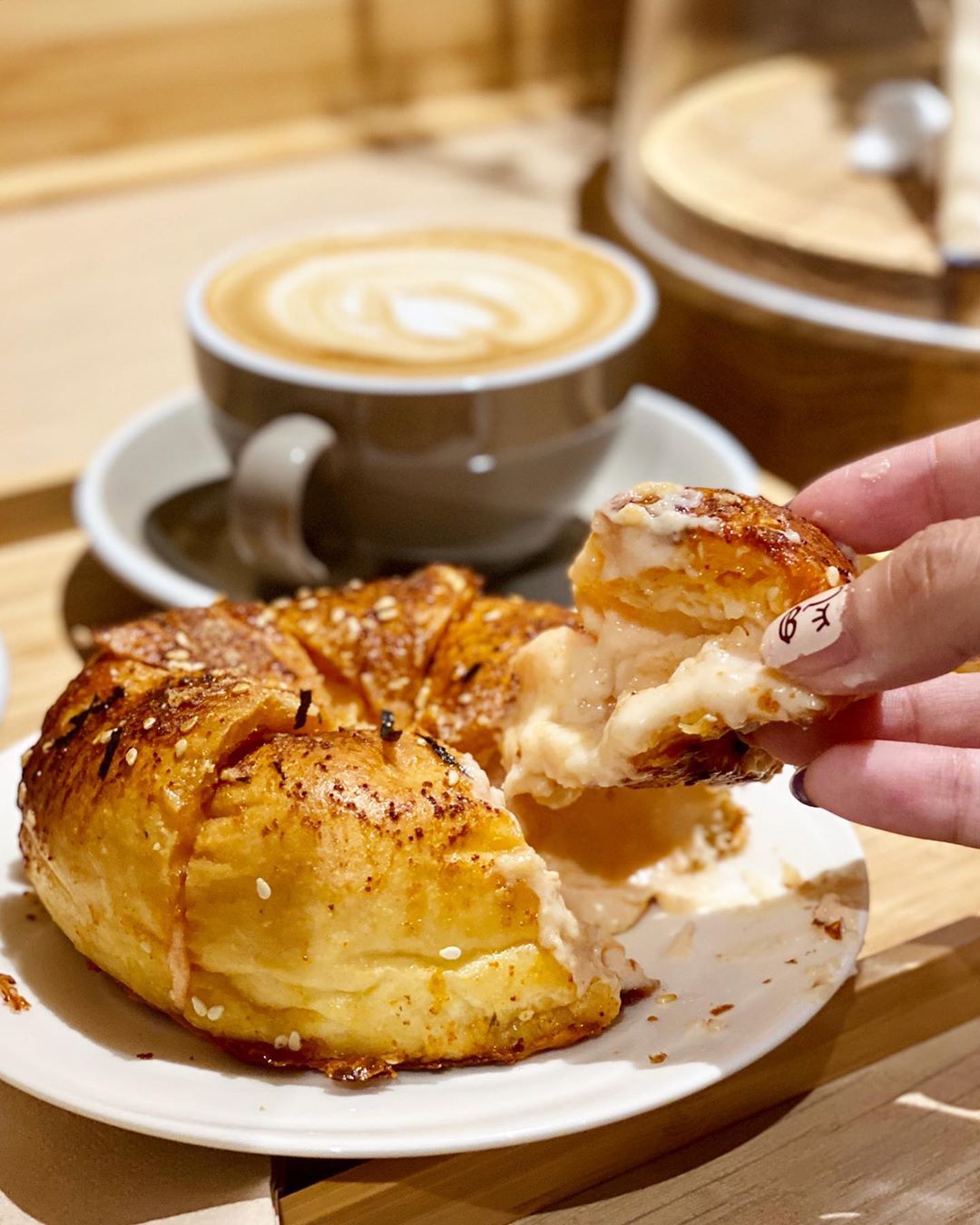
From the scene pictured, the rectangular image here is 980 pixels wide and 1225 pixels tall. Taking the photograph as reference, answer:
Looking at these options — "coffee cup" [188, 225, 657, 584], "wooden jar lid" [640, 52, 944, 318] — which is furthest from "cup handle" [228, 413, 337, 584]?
"wooden jar lid" [640, 52, 944, 318]

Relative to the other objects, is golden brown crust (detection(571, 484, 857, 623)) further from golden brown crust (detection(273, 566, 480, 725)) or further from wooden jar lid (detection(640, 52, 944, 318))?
wooden jar lid (detection(640, 52, 944, 318))

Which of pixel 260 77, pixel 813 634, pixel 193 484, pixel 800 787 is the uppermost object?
pixel 813 634

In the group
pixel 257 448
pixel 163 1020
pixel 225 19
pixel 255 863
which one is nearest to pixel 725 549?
pixel 255 863

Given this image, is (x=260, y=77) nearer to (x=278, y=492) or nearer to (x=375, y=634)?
(x=278, y=492)

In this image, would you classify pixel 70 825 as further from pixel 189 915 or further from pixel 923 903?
pixel 923 903

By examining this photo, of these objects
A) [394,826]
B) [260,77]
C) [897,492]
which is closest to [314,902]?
[394,826]

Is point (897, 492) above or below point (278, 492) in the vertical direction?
above
